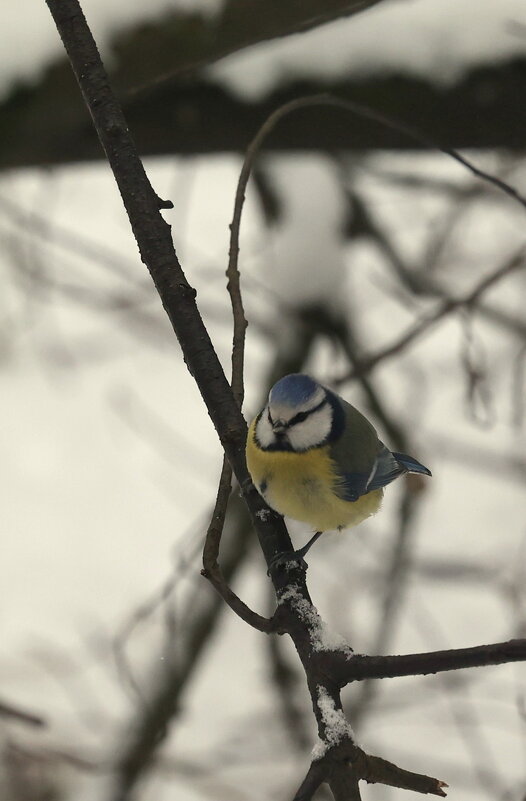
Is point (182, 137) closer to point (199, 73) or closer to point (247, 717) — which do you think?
point (199, 73)

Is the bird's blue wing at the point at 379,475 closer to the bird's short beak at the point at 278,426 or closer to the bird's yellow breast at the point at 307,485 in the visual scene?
the bird's yellow breast at the point at 307,485

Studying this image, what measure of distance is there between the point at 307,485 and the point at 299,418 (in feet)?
0.48

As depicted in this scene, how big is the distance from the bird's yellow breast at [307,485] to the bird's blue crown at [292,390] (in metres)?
0.11

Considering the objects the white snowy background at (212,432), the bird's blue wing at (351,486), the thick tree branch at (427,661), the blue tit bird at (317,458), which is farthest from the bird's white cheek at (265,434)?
the white snowy background at (212,432)

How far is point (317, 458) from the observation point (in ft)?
6.32

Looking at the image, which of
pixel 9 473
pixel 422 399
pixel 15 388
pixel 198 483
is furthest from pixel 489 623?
pixel 15 388

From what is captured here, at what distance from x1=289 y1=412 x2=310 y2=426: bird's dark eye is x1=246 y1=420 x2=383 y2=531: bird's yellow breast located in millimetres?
68

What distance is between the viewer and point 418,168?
15.1 ft

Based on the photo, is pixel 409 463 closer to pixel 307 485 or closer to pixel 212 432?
pixel 307 485

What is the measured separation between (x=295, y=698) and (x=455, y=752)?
102 cm

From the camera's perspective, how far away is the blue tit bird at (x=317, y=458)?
1.77 m

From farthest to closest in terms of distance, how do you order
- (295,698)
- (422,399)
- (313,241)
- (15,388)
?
(15,388) < (422,399) < (295,698) < (313,241)

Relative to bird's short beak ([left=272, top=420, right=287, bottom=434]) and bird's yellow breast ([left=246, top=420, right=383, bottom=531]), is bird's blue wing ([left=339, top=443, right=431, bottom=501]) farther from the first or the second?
bird's short beak ([left=272, top=420, right=287, bottom=434])

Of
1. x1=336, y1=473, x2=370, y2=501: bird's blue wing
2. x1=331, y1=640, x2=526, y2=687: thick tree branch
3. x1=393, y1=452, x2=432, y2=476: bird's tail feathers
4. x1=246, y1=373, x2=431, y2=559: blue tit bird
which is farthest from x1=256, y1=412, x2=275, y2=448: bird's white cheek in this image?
x1=331, y1=640, x2=526, y2=687: thick tree branch
